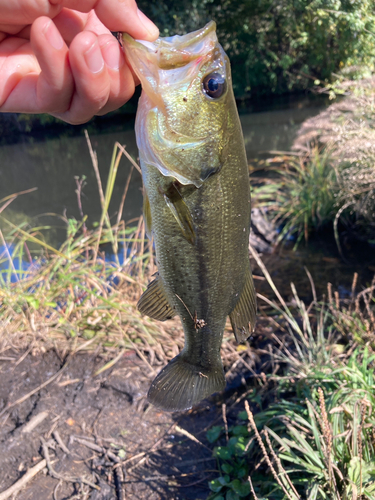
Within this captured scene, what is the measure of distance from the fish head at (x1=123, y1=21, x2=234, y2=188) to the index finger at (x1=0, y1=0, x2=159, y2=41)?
160 mm

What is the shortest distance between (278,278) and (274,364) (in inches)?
94.9

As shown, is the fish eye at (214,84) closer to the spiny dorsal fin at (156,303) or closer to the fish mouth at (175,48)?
the fish mouth at (175,48)

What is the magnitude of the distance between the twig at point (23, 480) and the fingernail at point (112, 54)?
96.3 inches

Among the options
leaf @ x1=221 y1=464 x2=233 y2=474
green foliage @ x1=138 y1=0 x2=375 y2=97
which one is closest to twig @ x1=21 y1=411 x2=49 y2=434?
leaf @ x1=221 y1=464 x2=233 y2=474

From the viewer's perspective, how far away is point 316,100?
21.2 metres

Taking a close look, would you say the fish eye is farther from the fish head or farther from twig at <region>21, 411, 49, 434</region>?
twig at <region>21, 411, 49, 434</region>

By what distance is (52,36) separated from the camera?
1.24m

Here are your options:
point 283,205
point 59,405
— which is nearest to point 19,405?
point 59,405

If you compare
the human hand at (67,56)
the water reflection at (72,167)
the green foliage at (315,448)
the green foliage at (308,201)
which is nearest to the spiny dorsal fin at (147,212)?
the human hand at (67,56)

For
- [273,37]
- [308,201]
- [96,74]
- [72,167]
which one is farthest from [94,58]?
[273,37]

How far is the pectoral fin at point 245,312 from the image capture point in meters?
1.55

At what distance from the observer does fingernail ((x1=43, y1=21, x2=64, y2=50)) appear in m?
1.23

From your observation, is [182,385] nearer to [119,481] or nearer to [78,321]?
[119,481]

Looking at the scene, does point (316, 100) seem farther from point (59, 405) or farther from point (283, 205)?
point (59, 405)
